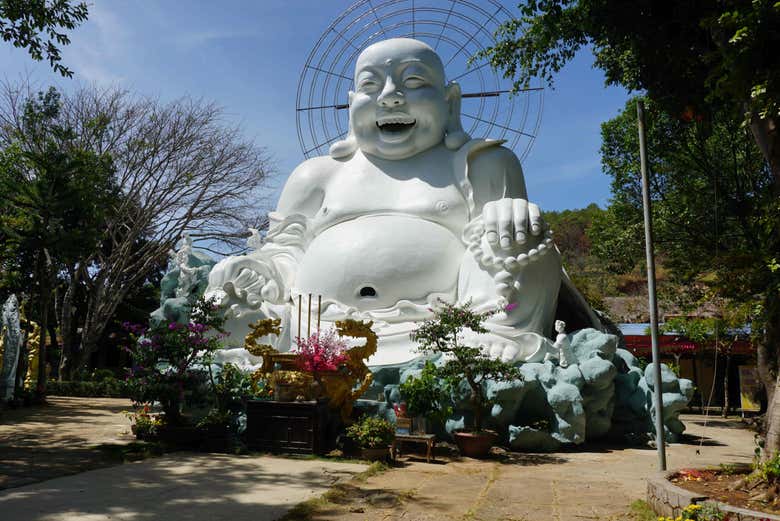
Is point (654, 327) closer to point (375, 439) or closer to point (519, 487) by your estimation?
point (519, 487)

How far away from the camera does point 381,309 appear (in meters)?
9.54

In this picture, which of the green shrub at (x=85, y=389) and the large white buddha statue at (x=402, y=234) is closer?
the large white buddha statue at (x=402, y=234)

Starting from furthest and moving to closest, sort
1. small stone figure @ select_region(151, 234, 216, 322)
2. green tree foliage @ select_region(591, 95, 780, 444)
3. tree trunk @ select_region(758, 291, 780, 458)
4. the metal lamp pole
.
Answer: small stone figure @ select_region(151, 234, 216, 322) < green tree foliage @ select_region(591, 95, 780, 444) < the metal lamp pole < tree trunk @ select_region(758, 291, 780, 458)

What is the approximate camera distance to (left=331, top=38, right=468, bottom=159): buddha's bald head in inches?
421

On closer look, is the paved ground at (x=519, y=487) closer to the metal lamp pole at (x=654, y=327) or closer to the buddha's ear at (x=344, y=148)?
the metal lamp pole at (x=654, y=327)

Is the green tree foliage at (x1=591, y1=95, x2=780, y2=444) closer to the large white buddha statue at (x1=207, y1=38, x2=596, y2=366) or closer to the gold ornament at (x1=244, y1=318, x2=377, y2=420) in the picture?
the large white buddha statue at (x1=207, y1=38, x2=596, y2=366)

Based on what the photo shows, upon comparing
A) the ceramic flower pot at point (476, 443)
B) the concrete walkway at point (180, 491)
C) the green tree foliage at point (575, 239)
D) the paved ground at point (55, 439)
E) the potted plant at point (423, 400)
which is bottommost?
the concrete walkway at point (180, 491)

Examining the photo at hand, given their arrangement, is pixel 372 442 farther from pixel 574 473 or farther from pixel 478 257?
pixel 478 257

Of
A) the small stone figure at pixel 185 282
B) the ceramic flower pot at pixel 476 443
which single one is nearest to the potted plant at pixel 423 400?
the ceramic flower pot at pixel 476 443

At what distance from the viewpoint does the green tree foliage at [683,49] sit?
4.32 metres

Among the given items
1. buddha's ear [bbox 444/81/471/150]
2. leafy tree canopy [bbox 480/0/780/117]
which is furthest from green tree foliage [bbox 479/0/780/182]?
buddha's ear [bbox 444/81/471/150]

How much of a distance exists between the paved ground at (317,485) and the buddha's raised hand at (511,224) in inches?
109

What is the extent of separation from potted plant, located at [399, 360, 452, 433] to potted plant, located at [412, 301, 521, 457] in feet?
0.71

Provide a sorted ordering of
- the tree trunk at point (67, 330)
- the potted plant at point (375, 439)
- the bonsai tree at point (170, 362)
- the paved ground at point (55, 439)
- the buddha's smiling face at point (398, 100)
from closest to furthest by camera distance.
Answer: the paved ground at point (55, 439) → the potted plant at point (375, 439) → the bonsai tree at point (170, 362) → the buddha's smiling face at point (398, 100) → the tree trunk at point (67, 330)
